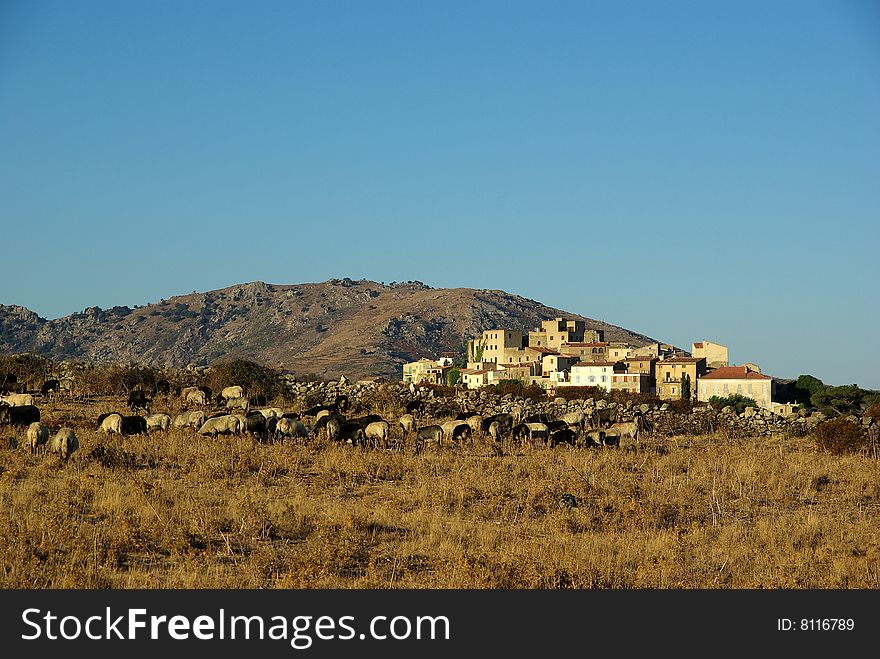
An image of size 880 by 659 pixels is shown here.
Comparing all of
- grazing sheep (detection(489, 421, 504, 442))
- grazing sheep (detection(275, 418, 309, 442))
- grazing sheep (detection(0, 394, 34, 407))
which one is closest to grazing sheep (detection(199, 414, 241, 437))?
grazing sheep (detection(275, 418, 309, 442))

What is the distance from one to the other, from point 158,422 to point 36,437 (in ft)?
16.8

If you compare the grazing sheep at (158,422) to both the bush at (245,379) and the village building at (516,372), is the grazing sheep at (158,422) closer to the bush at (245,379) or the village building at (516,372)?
the bush at (245,379)

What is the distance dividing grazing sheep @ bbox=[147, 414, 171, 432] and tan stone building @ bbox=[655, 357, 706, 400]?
6674cm

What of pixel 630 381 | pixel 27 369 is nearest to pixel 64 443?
pixel 27 369

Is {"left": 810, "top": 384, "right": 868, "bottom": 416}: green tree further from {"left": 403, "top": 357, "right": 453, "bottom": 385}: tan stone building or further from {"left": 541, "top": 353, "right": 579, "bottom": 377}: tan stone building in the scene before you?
{"left": 403, "top": 357, "right": 453, "bottom": 385}: tan stone building

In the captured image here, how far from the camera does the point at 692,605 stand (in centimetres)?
993

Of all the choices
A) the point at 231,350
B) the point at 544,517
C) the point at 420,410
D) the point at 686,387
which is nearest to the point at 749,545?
the point at 544,517

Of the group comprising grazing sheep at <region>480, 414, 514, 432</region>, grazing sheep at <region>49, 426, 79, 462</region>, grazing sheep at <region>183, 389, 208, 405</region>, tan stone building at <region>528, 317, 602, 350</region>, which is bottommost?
grazing sheep at <region>49, 426, 79, 462</region>

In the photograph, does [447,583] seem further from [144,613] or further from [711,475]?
[711,475]

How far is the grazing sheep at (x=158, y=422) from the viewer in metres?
25.4

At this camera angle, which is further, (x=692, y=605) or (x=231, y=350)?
(x=231, y=350)

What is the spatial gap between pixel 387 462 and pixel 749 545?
8.58m

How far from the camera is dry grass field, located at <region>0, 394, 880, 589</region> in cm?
1188

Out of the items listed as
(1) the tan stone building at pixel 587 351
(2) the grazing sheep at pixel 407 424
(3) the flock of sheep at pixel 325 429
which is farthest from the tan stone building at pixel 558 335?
(2) the grazing sheep at pixel 407 424
